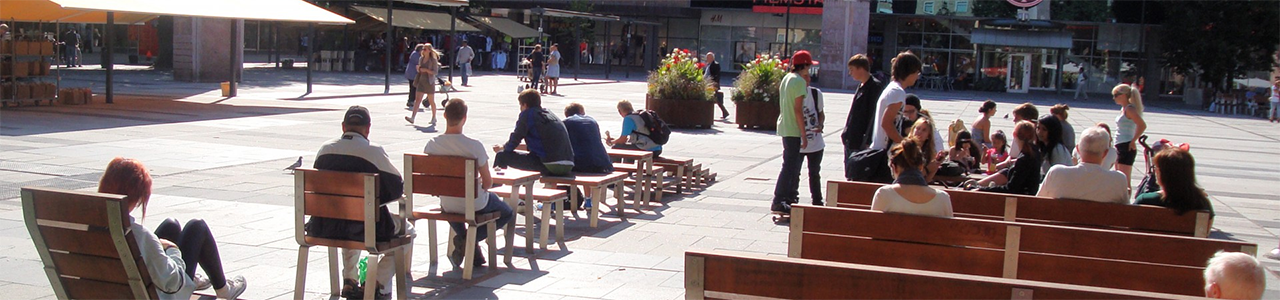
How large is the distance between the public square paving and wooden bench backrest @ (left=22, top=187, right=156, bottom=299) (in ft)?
6.09

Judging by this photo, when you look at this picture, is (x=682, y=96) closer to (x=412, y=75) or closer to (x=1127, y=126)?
(x=412, y=75)

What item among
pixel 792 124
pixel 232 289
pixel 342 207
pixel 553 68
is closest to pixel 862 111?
pixel 792 124

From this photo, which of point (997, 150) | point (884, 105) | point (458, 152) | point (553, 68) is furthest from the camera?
point (553, 68)

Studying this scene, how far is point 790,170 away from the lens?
9023mm

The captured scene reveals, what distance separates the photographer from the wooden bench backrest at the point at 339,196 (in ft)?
17.5

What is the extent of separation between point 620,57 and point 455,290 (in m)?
48.8

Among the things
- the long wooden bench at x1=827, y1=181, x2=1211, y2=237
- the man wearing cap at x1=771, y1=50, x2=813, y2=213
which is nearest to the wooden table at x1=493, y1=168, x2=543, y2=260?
the long wooden bench at x1=827, y1=181, x2=1211, y2=237

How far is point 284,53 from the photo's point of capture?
59438mm

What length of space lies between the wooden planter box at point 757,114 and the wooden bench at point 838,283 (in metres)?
15.5

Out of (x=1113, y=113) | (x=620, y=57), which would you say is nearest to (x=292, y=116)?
(x=1113, y=113)

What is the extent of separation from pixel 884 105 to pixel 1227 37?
37943 millimetres

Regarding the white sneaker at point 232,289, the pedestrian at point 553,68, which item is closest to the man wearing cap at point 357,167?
the white sneaker at point 232,289

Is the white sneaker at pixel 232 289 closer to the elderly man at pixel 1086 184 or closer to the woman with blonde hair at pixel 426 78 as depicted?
the elderly man at pixel 1086 184

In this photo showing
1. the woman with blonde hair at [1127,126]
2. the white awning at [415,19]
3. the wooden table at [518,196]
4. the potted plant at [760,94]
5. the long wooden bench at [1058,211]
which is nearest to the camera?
the long wooden bench at [1058,211]
